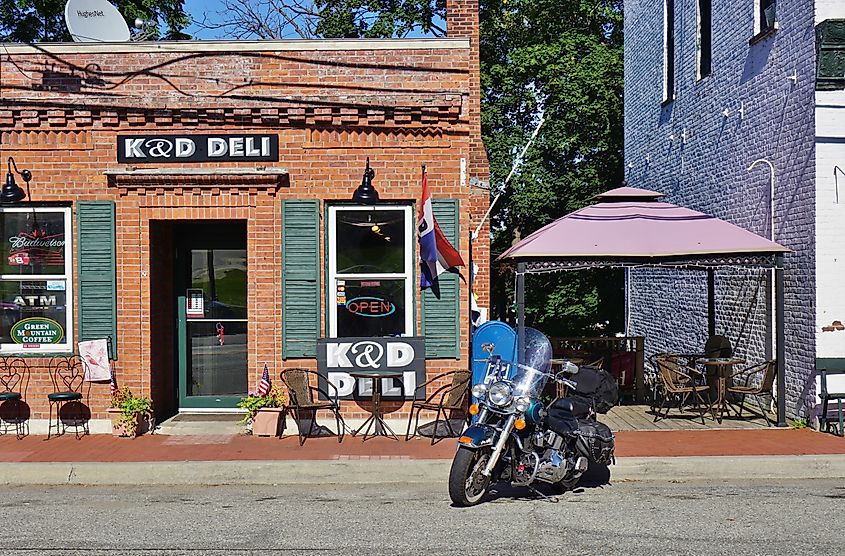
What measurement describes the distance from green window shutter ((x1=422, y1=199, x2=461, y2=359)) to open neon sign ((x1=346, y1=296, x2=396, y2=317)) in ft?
1.50

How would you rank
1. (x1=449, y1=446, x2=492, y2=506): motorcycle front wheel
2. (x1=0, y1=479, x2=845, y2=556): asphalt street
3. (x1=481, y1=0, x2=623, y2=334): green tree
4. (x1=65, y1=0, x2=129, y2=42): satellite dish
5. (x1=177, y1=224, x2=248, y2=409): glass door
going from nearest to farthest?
(x1=0, y1=479, x2=845, y2=556): asphalt street, (x1=449, y1=446, x2=492, y2=506): motorcycle front wheel, (x1=65, y1=0, x2=129, y2=42): satellite dish, (x1=177, y1=224, x2=248, y2=409): glass door, (x1=481, y1=0, x2=623, y2=334): green tree

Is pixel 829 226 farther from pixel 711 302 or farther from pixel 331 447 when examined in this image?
pixel 331 447

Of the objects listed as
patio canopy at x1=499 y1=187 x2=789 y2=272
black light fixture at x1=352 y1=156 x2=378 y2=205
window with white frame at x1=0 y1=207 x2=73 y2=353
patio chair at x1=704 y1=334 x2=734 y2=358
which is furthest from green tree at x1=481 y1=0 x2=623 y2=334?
window with white frame at x1=0 y1=207 x2=73 y2=353

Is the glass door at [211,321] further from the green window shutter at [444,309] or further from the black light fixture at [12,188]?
the green window shutter at [444,309]

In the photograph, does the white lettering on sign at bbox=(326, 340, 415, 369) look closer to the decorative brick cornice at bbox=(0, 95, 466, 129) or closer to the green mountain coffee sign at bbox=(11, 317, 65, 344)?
the decorative brick cornice at bbox=(0, 95, 466, 129)

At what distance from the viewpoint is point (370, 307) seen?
11.5 m

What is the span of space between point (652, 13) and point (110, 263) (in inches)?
491

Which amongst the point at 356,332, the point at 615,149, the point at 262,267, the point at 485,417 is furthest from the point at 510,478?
the point at 615,149

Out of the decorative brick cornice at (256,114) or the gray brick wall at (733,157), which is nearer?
the decorative brick cornice at (256,114)

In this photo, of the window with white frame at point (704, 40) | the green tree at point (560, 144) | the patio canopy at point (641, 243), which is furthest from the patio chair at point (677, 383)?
the green tree at point (560, 144)

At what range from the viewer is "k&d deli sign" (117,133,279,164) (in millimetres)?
11328

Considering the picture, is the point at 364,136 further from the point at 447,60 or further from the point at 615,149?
the point at 615,149

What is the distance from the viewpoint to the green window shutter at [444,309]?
11367mm

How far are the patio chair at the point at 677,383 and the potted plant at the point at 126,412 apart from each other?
6504 mm
